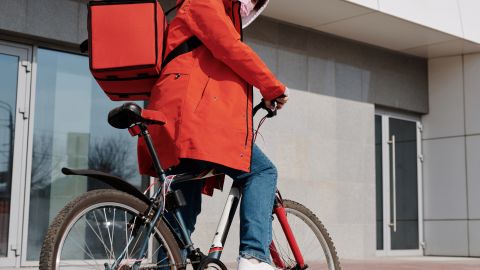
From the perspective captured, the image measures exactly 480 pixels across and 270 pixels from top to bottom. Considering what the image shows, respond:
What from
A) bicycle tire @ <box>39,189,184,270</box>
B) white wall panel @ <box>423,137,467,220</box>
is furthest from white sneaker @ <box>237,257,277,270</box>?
white wall panel @ <box>423,137,467,220</box>


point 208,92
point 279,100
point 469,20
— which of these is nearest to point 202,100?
point 208,92

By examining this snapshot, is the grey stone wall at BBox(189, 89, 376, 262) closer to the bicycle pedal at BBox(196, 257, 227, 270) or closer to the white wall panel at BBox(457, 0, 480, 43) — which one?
the white wall panel at BBox(457, 0, 480, 43)

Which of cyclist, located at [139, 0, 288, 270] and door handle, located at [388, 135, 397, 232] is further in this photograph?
door handle, located at [388, 135, 397, 232]

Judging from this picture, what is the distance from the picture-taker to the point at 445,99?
35.7ft

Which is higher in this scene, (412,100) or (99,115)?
(412,100)

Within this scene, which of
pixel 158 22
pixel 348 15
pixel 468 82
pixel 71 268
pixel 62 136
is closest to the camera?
pixel 71 268

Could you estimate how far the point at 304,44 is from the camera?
30.6 ft

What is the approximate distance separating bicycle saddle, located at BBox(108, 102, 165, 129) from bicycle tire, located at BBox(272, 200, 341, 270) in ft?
3.28

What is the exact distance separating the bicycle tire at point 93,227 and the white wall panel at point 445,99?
28.7 feet

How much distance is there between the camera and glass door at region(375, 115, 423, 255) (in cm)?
1032

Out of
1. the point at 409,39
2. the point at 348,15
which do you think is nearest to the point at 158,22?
the point at 348,15

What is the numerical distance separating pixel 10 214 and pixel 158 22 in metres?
4.35

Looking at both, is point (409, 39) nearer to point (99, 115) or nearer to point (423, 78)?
point (423, 78)

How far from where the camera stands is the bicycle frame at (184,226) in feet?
8.61
